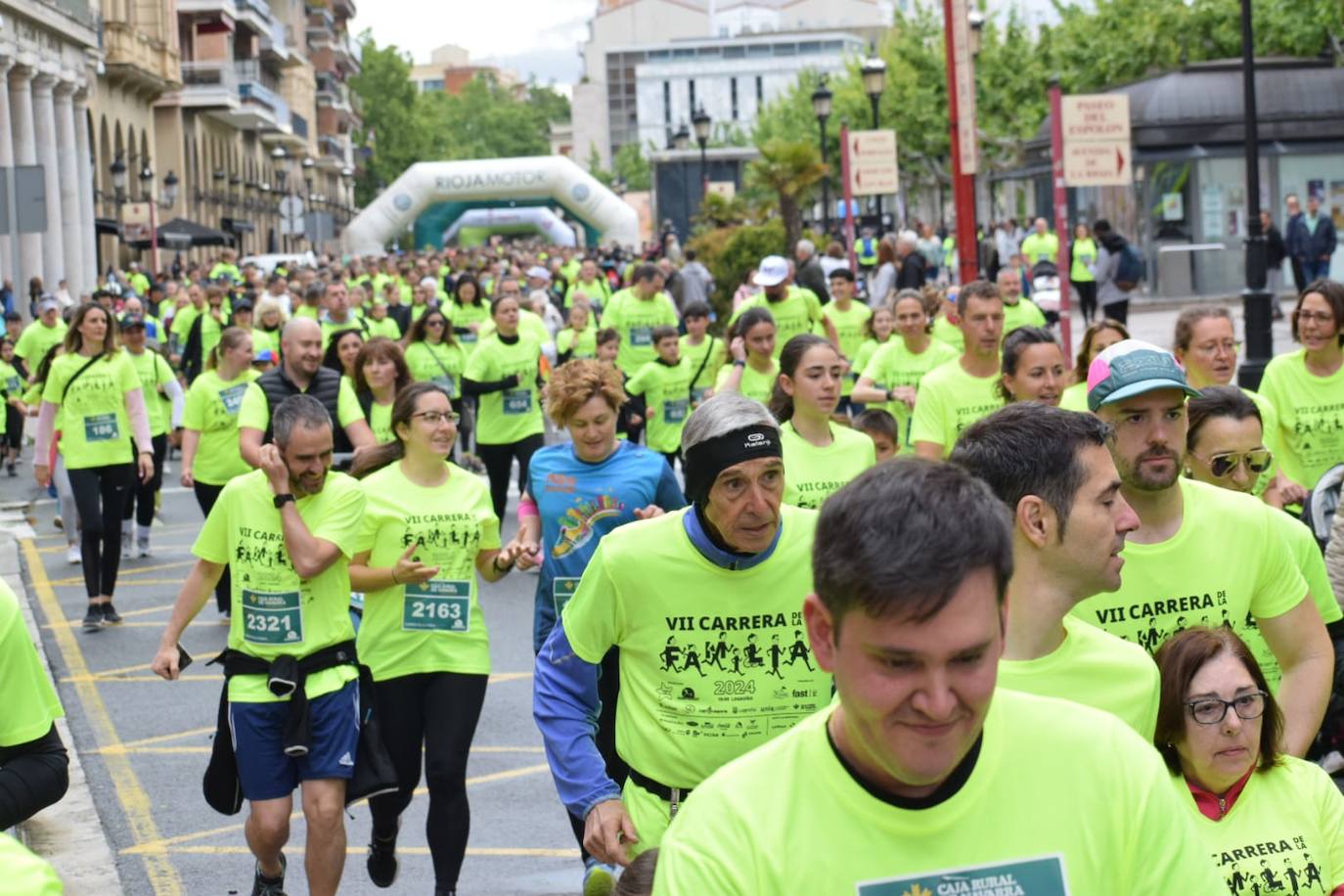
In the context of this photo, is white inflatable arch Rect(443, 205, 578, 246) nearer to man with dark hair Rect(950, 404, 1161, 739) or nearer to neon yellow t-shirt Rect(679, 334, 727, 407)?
neon yellow t-shirt Rect(679, 334, 727, 407)

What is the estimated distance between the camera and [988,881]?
2422mm

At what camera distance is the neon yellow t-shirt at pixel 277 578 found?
23.0 ft

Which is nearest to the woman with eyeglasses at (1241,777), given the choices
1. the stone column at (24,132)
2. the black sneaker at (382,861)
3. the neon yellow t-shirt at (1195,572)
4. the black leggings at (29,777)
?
the neon yellow t-shirt at (1195,572)

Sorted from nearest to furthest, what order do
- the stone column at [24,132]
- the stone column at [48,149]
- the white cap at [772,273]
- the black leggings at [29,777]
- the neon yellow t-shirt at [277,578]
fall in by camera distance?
the black leggings at [29,777] → the neon yellow t-shirt at [277,578] → the white cap at [772,273] → the stone column at [24,132] → the stone column at [48,149]

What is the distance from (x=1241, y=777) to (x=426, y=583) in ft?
12.0

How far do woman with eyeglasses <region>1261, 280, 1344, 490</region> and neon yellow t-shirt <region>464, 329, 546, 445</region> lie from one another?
735cm

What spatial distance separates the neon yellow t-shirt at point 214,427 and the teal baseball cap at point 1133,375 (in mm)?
9378

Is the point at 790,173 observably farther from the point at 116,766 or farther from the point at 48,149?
the point at 116,766

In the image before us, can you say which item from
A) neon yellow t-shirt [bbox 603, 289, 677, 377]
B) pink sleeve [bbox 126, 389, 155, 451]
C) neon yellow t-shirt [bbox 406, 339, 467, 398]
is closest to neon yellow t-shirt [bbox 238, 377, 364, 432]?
pink sleeve [bbox 126, 389, 155, 451]

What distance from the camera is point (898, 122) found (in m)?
70.1

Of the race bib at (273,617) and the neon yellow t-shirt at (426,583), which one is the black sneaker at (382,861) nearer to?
the neon yellow t-shirt at (426,583)

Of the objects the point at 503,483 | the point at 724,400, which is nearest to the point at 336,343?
the point at 503,483

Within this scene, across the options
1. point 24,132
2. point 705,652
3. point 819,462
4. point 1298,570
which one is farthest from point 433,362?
point 24,132

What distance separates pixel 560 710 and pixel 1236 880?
1.59 metres
